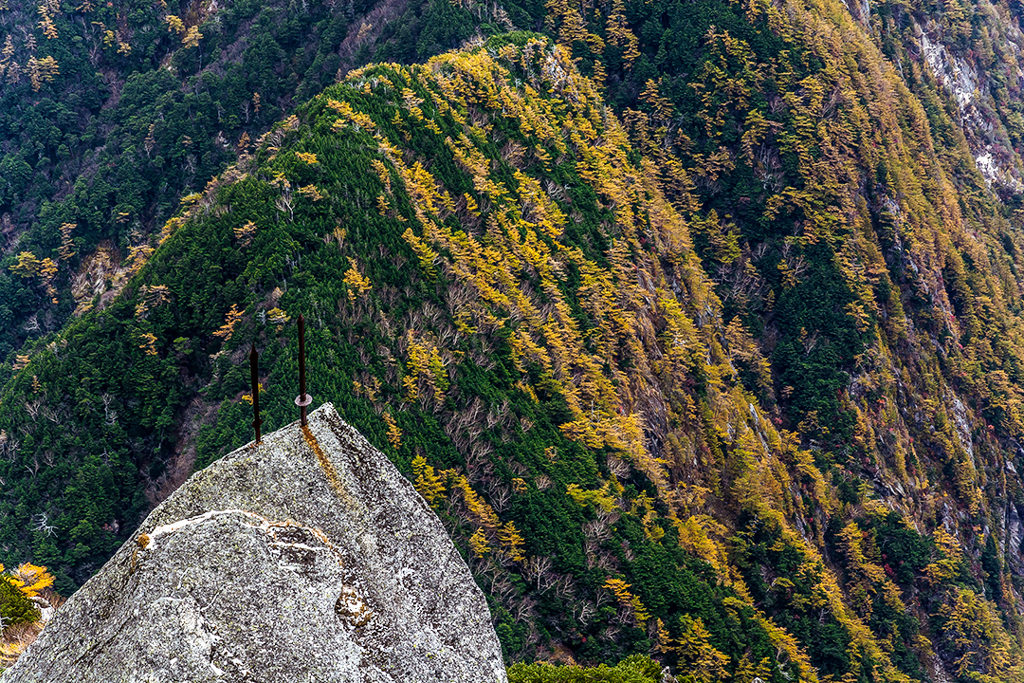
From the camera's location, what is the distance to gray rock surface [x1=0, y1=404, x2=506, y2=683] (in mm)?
13727

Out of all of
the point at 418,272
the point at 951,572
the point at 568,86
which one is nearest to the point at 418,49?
the point at 568,86

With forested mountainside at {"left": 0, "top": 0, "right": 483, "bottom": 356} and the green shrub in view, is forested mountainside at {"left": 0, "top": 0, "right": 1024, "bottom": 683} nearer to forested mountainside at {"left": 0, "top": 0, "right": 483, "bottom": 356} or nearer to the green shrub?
forested mountainside at {"left": 0, "top": 0, "right": 483, "bottom": 356}

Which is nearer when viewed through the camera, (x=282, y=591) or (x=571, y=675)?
(x=282, y=591)

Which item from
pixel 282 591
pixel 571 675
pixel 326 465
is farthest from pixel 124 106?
pixel 282 591

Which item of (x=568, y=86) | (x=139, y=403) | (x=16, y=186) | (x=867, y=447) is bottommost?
(x=16, y=186)

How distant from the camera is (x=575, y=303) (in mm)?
65062

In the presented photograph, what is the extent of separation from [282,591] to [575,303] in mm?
51707

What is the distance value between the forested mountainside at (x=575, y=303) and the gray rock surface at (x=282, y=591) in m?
28.1

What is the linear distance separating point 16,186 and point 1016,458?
10874 cm

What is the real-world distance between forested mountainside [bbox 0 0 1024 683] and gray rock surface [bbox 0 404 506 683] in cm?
2815

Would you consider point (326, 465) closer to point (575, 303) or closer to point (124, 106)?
point (575, 303)

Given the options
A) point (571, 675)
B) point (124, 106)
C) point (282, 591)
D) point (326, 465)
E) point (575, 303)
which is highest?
point (326, 465)

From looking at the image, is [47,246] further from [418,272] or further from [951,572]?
[951,572]

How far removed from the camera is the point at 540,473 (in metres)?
53.6
